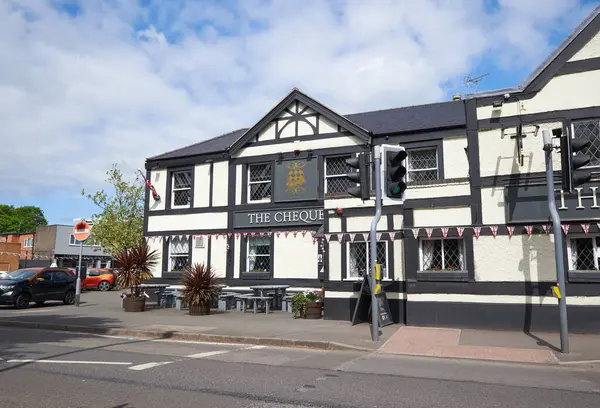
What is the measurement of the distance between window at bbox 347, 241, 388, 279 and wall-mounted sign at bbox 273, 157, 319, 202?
13.8 feet

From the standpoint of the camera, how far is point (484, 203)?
1248 cm

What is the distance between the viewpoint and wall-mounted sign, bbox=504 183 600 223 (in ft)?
37.4

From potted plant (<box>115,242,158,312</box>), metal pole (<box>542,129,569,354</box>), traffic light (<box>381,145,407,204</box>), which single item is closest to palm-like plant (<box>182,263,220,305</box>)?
potted plant (<box>115,242,158,312</box>)

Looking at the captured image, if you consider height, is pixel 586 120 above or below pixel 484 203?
above

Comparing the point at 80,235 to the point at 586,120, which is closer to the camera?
the point at 586,120

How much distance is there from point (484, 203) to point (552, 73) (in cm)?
369

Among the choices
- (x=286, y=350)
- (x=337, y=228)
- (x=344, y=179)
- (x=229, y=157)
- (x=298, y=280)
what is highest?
(x=229, y=157)

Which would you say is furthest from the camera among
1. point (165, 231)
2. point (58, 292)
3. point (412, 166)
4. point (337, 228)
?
point (165, 231)

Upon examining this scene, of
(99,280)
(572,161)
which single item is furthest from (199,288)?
(99,280)

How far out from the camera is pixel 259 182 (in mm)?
19641

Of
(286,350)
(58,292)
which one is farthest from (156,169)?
(286,350)

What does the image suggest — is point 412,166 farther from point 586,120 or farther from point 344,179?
point 586,120

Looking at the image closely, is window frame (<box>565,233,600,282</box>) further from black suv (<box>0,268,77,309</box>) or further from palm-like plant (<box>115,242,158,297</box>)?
black suv (<box>0,268,77,309</box>)

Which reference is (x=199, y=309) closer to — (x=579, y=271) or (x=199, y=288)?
(x=199, y=288)
